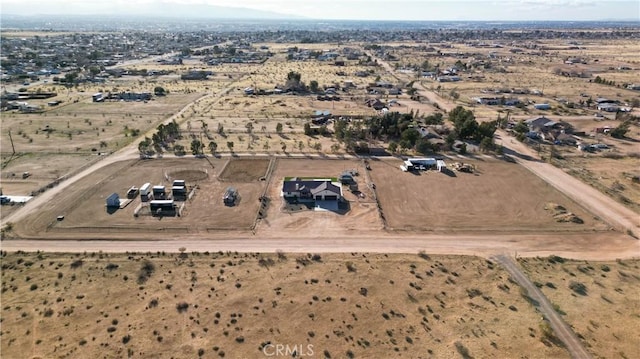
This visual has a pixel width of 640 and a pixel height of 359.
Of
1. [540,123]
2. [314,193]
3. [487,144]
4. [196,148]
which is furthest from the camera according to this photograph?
[540,123]

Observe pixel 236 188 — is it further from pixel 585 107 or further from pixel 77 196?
pixel 585 107

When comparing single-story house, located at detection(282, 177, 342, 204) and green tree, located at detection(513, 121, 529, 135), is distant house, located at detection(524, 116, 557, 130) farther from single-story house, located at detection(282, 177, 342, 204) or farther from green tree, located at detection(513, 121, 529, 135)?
single-story house, located at detection(282, 177, 342, 204)

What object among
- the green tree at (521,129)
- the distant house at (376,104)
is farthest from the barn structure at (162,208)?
the green tree at (521,129)

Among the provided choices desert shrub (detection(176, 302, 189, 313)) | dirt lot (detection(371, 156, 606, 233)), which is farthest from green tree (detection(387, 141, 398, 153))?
desert shrub (detection(176, 302, 189, 313))

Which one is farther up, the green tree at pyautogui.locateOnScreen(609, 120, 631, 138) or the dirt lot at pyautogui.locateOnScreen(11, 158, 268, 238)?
the green tree at pyautogui.locateOnScreen(609, 120, 631, 138)

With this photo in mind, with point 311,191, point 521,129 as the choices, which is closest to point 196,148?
point 311,191

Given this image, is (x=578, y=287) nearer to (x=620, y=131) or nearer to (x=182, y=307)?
(x=182, y=307)
